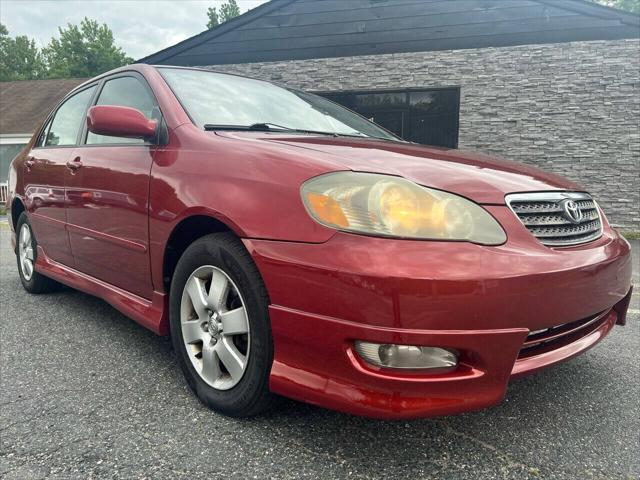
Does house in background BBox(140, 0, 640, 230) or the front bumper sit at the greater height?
house in background BBox(140, 0, 640, 230)

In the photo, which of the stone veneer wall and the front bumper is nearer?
the front bumper

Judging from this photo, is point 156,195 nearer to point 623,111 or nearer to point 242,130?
point 242,130

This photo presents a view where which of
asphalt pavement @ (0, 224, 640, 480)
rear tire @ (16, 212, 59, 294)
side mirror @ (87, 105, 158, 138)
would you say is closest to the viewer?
asphalt pavement @ (0, 224, 640, 480)

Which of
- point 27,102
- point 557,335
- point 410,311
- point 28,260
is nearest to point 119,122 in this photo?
point 410,311

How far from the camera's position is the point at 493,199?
167cm

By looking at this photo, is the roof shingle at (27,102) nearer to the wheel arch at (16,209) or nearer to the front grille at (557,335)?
the wheel arch at (16,209)

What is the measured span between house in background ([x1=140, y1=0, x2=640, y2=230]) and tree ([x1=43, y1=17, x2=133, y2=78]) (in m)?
36.4

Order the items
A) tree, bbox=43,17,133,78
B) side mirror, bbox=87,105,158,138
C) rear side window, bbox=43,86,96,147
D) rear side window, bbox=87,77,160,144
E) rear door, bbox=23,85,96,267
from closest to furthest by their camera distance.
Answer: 1. side mirror, bbox=87,105,158,138
2. rear side window, bbox=87,77,160,144
3. rear door, bbox=23,85,96,267
4. rear side window, bbox=43,86,96,147
5. tree, bbox=43,17,133,78

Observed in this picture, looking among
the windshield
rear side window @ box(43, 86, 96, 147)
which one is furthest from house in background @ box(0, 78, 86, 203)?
the windshield

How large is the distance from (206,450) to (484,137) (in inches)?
329

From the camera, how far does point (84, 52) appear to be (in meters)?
41.2

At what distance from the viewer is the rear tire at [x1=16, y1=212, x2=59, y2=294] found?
3.74m

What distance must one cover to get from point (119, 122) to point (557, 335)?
1.99 m

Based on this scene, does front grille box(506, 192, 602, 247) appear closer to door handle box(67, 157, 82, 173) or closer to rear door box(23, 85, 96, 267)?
door handle box(67, 157, 82, 173)
